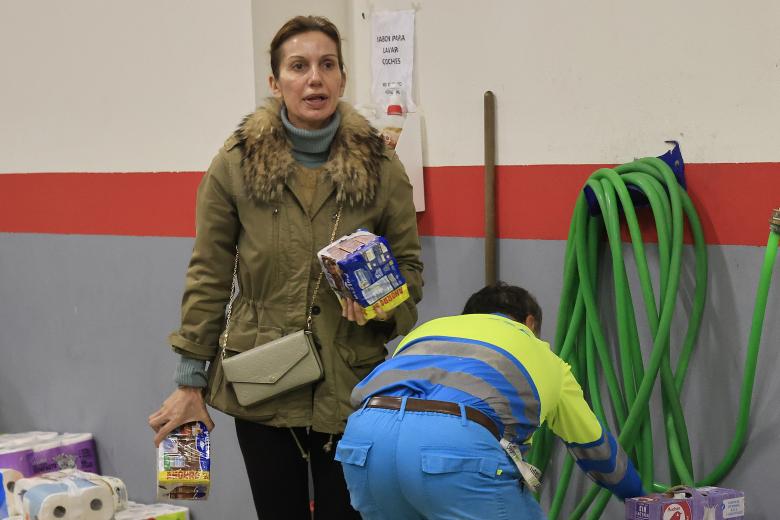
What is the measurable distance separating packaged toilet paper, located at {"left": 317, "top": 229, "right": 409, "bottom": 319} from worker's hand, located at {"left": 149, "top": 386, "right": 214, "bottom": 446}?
0.44 metres

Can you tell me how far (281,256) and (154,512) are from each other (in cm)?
Result: 190

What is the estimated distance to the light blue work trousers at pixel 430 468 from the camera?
2184 millimetres

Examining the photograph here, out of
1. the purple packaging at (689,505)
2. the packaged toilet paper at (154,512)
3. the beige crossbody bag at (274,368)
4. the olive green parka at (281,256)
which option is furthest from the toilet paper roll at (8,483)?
the purple packaging at (689,505)

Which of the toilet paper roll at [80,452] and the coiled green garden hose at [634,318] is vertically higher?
the coiled green garden hose at [634,318]

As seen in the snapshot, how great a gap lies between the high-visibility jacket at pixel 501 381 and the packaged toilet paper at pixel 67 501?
1596 millimetres

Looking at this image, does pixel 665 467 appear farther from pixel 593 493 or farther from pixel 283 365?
pixel 283 365

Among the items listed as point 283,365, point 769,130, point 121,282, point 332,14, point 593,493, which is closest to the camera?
point 283,365

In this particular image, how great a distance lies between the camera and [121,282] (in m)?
4.19

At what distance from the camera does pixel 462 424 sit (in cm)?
220

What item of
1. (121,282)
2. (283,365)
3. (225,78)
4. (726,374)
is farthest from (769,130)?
(121,282)

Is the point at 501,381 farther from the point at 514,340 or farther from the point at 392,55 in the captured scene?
the point at 392,55

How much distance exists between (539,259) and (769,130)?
0.75 m

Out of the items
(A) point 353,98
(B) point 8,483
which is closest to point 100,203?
(B) point 8,483

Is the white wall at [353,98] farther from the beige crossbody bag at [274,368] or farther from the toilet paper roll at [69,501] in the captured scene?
the beige crossbody bag at [274,368]
